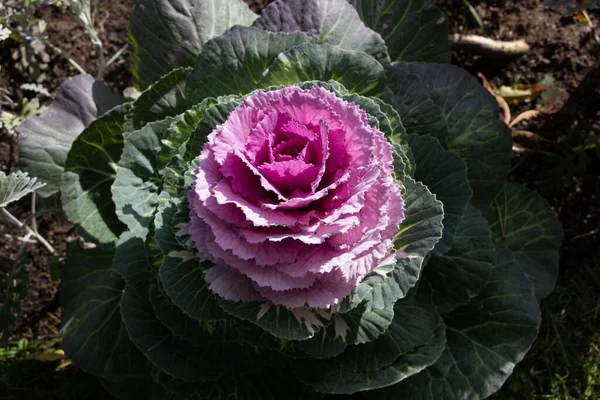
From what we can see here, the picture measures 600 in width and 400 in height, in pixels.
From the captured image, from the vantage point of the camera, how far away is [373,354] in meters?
2.02

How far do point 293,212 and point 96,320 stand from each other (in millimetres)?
1148

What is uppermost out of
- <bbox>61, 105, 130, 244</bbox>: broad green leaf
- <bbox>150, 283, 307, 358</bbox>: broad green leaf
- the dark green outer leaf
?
<bbox>61, 105, 130, 244</bbox>: broad green leaf

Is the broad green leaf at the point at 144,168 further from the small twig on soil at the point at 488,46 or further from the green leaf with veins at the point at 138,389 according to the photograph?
the small twig on soil at the point at 488,46

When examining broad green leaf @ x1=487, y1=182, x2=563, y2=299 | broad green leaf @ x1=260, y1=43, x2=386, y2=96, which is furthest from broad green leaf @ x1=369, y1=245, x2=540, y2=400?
broad green leaf @ x1=260, y1=43, x2=386, y2=96

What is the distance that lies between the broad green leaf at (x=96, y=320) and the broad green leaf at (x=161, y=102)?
579 mm

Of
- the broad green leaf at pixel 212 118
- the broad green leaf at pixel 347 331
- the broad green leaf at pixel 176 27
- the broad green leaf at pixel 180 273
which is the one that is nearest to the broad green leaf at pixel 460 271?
the broad green leaf at pixel 347 331

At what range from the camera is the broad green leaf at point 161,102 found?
2.13 m

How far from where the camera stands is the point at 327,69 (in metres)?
1.99

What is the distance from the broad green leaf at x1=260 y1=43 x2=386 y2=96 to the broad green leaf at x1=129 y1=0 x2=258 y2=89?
0.49 meters

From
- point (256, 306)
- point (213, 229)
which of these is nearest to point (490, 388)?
point (256, 306)

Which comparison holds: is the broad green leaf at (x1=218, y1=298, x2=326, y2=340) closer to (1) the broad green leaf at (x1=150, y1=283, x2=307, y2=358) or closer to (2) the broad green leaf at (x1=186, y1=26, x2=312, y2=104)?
(1) the broad green leaf at (x1=150, y1=283, x2=307, y2=358)

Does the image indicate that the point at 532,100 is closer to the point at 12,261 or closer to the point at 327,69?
the point at 327,69

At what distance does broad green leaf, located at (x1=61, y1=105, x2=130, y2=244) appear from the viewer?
222 cm

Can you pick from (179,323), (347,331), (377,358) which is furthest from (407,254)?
(179,323)
